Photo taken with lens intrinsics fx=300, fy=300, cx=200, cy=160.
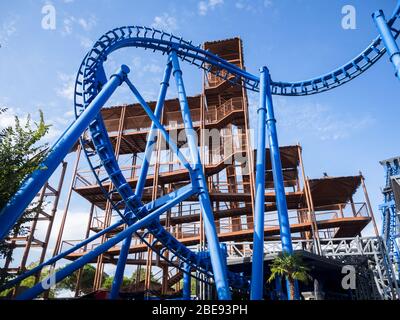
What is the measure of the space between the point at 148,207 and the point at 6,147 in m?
5.15

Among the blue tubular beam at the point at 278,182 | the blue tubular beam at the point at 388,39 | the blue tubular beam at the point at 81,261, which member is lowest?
the blue tubular beam at the point at 81,261

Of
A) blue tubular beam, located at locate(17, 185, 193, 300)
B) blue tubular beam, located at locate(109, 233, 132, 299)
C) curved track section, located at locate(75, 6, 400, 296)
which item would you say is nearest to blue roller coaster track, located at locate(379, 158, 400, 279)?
curved track section, located at locate(75, 6, 400, 296)

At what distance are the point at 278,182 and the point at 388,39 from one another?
18.9 feet

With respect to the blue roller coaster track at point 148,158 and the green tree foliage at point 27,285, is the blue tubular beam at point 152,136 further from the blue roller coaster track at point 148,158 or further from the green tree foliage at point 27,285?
the green tree foliage at point 27,285

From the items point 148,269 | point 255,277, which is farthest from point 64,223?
point 255,277

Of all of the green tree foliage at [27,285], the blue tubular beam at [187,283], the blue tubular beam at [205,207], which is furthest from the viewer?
the green tree foliage at [27,285]

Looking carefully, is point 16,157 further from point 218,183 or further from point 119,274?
point 218,183

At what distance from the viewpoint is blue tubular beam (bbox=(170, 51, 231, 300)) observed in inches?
309

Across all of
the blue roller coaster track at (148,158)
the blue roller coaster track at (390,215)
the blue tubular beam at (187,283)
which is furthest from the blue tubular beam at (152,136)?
the blue roller coaster track at (390,215)

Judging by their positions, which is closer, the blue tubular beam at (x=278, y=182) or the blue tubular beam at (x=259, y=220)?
the blue tubular beam at (x=259, y=220)

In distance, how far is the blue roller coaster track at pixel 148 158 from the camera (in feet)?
→ 22.1

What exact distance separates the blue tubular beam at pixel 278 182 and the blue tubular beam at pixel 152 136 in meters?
4.27

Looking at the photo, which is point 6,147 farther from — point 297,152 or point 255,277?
point 297,152
